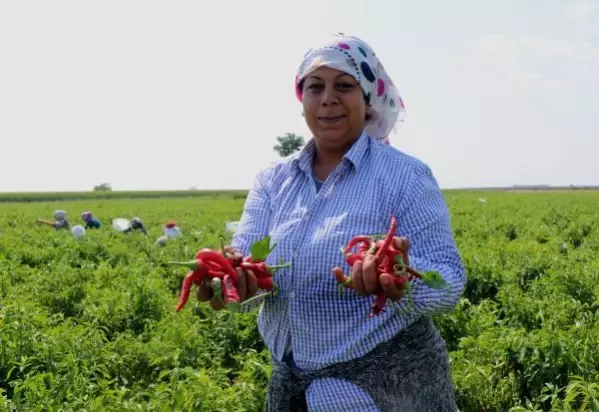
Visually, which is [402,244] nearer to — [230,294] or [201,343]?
[230,294]

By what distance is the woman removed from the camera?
2.13m

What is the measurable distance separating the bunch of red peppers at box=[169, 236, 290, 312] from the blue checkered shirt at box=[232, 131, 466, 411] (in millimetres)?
93

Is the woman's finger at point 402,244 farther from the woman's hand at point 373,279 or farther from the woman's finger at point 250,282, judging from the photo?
the woman's finger at point 250,282

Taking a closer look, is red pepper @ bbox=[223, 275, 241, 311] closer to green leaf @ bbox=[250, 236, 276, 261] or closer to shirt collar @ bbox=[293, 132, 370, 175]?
green leaf @ bbox=[250, 236, 276, 261]

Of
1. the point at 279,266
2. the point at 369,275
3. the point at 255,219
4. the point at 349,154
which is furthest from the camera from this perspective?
the point at 255,219

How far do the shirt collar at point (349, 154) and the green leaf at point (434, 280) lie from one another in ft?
1.56

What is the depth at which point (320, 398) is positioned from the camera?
215 cm

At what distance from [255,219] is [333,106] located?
48cm

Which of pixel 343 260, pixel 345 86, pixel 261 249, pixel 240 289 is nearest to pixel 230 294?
pixel 240 289

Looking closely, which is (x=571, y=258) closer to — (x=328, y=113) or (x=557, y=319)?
(x=557, y=319)

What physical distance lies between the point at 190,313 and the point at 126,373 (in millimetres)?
1267

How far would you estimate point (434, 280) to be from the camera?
1.93 meters

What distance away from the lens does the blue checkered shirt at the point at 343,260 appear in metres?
2.12

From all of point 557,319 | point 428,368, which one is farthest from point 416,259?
point 557,319
